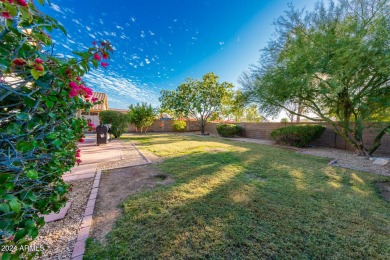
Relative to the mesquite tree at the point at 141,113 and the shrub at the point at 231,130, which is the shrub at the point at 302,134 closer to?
the shrub at the point at 231,130

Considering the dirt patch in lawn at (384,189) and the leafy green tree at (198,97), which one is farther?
the leafy green tree at (198,97)

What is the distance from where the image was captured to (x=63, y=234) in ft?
5.56

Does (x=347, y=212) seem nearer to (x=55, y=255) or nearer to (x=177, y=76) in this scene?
(x=55, y=255)

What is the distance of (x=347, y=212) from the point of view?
217 centimetres

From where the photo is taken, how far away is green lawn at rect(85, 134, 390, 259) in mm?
1493

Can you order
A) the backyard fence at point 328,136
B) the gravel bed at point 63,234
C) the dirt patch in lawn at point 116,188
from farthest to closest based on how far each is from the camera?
the backyard fence at point 328,136, the dirt patch in lawn at point 116,188, the gravel bed at point 63,234

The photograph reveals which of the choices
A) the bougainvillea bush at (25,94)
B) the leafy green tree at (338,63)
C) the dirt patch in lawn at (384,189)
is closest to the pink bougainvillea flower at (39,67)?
the bougainvillea bush at (25,94)

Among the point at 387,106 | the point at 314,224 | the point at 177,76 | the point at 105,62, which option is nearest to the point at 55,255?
the point at 105,62

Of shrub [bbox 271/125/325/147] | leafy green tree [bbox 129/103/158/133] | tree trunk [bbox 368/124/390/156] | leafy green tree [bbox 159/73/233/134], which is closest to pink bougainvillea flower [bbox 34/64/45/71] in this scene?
tree trunk [bbox 368/124/390/156]

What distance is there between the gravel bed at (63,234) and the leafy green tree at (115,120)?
7756 mm

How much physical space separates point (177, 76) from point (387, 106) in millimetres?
15463

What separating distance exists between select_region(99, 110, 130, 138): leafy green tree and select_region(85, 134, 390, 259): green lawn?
7.93 meters

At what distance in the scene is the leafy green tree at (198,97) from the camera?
604 inches

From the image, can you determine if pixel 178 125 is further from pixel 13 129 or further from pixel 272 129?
pixel 13 129
